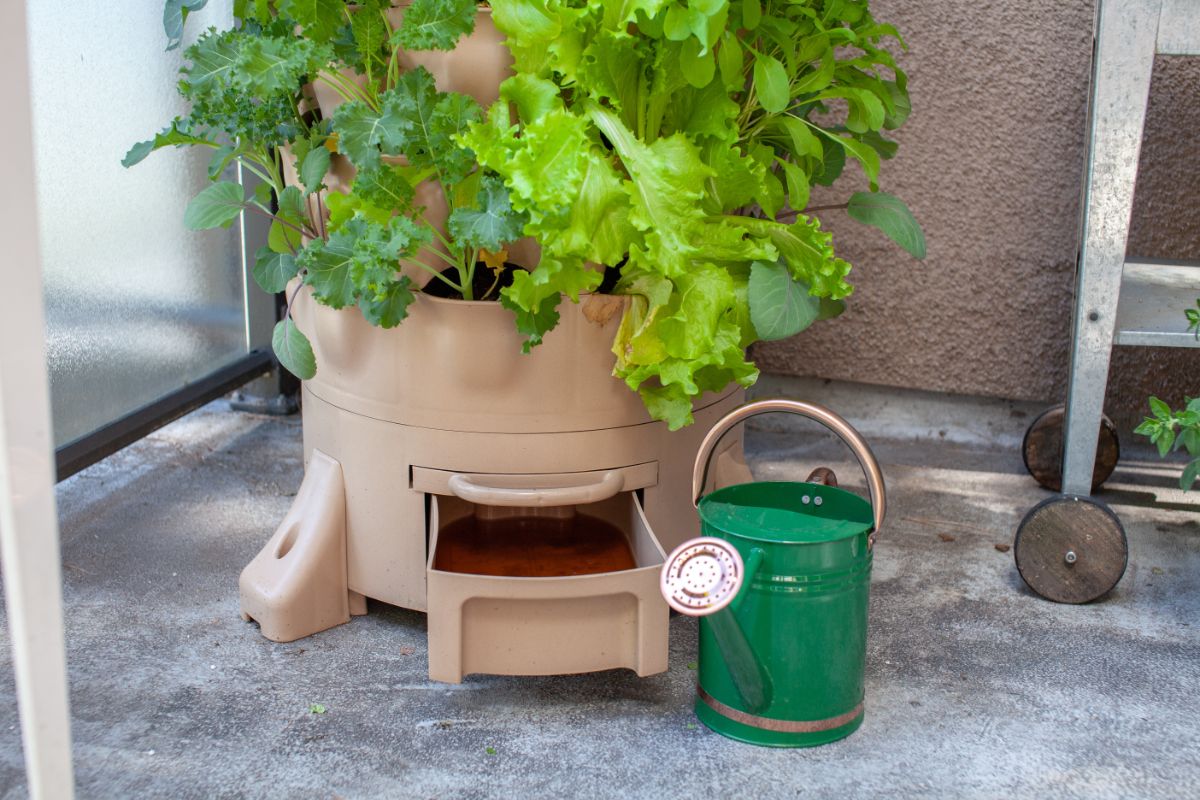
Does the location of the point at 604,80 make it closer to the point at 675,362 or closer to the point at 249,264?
the point at 675,362

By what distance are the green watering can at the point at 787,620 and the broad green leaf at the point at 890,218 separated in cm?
39

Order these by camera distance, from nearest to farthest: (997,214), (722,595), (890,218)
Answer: (722,595) → (890,218) → (997,214)

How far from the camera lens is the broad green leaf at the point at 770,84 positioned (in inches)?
58.1

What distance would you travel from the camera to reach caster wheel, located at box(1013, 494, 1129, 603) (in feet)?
5.65

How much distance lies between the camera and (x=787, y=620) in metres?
1.36

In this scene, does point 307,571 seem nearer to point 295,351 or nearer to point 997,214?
point 295,351

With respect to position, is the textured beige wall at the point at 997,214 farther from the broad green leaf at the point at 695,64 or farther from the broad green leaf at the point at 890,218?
the broad green leaf at the point at 695,64

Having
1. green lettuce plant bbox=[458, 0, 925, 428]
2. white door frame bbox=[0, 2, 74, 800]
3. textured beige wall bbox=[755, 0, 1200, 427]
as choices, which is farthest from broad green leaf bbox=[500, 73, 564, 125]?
textured beige wall bbox=[755, 0, 1200, 427]

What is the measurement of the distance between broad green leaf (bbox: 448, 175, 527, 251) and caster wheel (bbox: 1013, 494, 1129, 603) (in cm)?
93

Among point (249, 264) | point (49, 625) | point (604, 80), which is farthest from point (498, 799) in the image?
point (249, 264)

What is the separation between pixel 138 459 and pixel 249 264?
0.45 m

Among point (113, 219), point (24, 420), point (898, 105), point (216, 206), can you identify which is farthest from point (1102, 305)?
point (113, 219)

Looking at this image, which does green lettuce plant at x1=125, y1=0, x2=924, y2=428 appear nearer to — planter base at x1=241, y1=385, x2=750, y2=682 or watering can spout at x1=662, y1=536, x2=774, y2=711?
planter base at x1=241, y1=385, x2=750, y2=682

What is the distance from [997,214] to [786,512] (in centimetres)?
122
